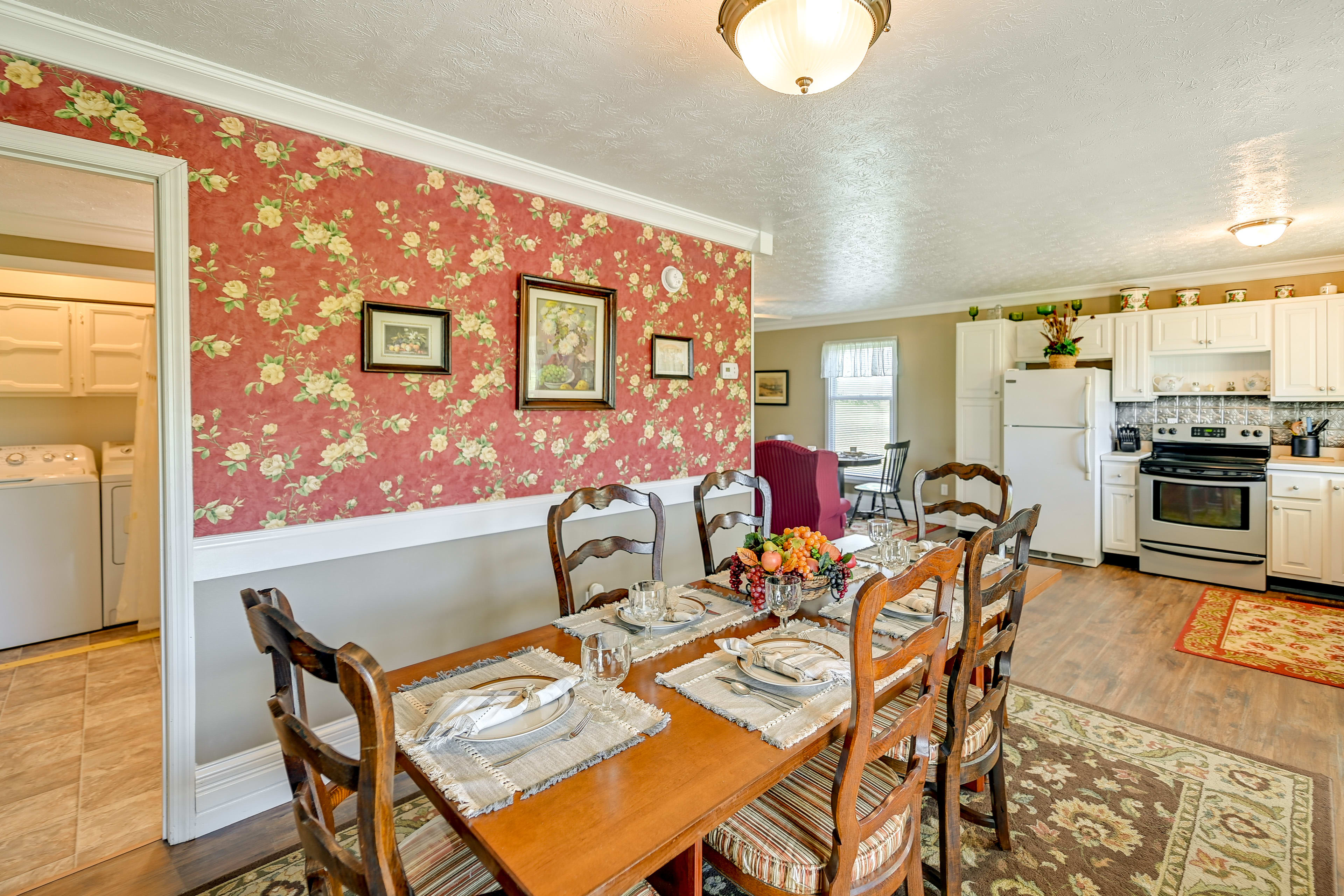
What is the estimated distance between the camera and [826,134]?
2.39m

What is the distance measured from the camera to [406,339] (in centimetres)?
238

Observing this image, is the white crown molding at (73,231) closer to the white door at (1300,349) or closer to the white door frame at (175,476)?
the white door frame at (175,476)

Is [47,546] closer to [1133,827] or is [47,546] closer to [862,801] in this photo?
[862,801]

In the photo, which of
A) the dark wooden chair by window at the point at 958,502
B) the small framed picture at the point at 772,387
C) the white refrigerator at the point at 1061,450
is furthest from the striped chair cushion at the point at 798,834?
the small framed picture at the point at 772,387

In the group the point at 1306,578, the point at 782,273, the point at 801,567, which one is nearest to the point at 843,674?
the point at 801,567

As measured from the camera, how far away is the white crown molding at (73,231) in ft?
9.72

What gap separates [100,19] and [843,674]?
2611 millimetres

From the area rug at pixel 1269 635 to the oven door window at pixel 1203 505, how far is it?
53cm

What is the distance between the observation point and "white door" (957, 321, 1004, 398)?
580cm

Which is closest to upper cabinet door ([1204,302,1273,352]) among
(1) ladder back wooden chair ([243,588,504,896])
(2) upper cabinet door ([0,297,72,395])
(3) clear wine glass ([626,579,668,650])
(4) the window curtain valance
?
(4) the window curtain valance

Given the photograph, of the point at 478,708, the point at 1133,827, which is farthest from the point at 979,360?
the point at 478,708

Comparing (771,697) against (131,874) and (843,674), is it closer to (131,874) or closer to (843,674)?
(843,674)

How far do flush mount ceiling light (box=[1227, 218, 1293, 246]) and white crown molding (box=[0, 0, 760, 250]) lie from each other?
3.54m

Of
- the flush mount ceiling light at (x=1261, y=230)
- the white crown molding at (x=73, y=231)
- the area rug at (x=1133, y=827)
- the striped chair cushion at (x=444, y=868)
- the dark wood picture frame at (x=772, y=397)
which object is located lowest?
the area rug at (x=1133, y=827)
